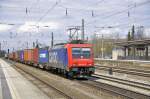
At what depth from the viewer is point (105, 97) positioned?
55.0ft

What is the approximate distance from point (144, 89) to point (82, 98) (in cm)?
512

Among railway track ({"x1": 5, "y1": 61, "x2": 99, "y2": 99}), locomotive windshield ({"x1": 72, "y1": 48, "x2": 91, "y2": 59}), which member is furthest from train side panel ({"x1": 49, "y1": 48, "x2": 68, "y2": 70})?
railway track ({"x1": 5, "y1": 61, "x2": 99, "y2": 99})

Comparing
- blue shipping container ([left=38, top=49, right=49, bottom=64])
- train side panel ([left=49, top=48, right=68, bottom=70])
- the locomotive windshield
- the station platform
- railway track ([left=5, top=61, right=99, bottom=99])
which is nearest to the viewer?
the station platform

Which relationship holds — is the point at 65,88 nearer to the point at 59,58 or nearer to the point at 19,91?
the point at 19,91

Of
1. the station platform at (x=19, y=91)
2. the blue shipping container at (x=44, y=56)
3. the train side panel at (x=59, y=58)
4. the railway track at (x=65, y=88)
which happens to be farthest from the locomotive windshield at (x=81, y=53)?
the blue shipping container at (x=44, y=56)

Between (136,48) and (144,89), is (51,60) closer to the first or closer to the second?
(144,89)

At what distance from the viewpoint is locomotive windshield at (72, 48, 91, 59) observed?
27.4 metres

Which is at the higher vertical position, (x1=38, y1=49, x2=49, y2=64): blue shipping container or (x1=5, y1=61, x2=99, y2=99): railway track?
(x1=38, y1=49, x2=49, y2=64): blue shipping container

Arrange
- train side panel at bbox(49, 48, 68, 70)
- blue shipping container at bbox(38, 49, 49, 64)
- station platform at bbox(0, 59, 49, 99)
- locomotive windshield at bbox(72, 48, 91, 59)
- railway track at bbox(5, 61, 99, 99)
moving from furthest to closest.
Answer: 1. blue shipping container at bbox(38, 49, 49, 64)
2. train side panel at bbox(49, 48, 68, 70)
3. locomotive windshield at bbox(72, 48, 91, 59)
4. railway track at bbox(5, 61, 99, 99)
5. station platform at bbox(0, 59, 49, 99)

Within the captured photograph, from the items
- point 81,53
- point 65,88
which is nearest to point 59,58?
point 81,53

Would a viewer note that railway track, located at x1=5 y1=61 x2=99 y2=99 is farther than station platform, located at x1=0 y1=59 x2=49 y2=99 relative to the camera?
Yes

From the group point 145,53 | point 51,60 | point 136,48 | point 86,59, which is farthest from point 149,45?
point 86,59

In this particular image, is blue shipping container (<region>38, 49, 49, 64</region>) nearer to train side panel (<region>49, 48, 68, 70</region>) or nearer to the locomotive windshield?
train side panel (<region>49, 48, 68, 70</region>)

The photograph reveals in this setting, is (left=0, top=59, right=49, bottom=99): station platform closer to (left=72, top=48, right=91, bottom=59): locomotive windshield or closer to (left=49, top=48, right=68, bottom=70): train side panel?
(left=49, top=48, right=68, bottom=70): train side panel
